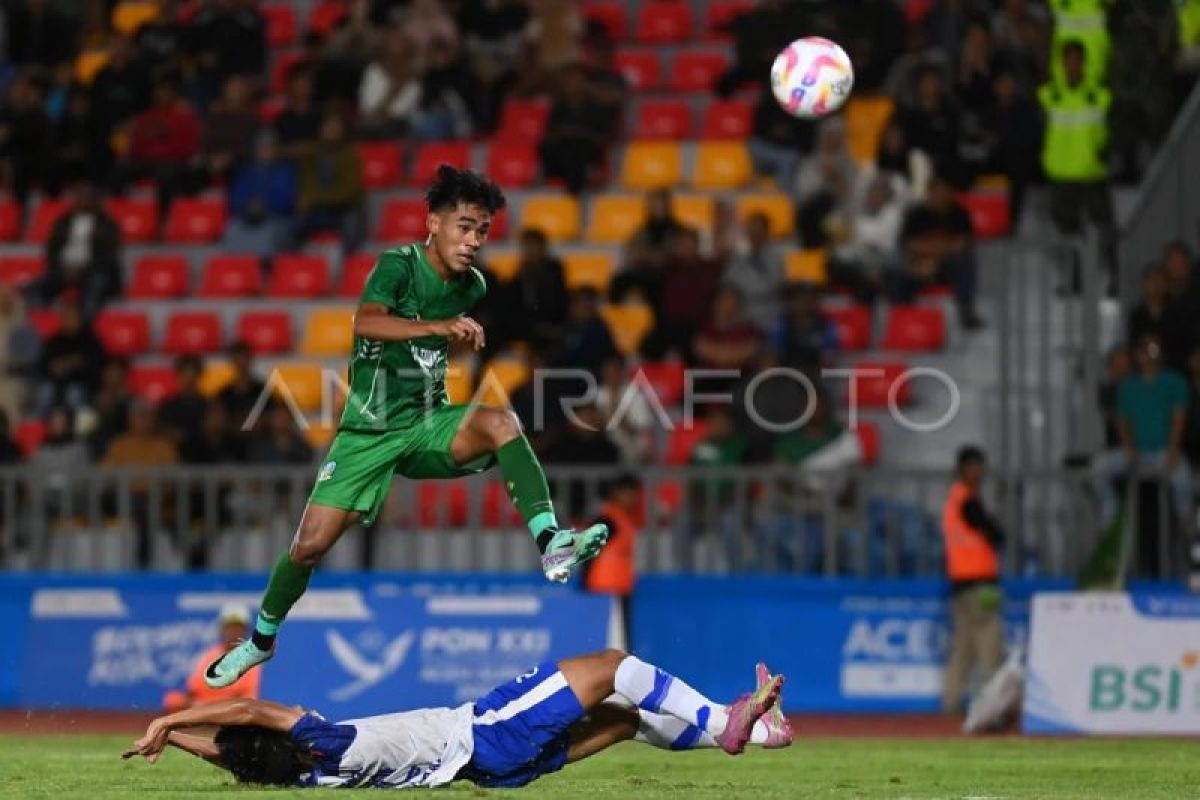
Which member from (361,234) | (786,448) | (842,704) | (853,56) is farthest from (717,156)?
(842,704)

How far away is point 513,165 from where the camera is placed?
24.4 meters

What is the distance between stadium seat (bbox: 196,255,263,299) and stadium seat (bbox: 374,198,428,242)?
122 cm

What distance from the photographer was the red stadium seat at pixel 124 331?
77.5ft

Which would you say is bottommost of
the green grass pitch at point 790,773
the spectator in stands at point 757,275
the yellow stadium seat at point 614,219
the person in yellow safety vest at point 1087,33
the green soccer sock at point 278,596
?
the green grass pitch at point 790,773

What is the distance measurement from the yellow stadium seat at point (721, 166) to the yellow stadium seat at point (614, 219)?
628 millimetres

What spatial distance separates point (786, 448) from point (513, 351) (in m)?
2.81

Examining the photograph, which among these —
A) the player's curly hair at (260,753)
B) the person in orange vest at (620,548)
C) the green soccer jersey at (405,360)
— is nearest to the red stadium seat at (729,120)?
the person in orange vest at (620,548)

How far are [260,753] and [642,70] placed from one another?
1535 cm

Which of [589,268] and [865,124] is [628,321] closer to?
[589,268]

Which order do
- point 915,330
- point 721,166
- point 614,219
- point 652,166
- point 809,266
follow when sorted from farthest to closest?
point 652,166 < point 721,166 < point 614,219 < point 809,266 < point 915,330

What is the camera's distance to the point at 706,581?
19.3m

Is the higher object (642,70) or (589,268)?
(642,70)

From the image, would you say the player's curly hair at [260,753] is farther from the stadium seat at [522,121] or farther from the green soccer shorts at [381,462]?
the stadium seat at [522,121]

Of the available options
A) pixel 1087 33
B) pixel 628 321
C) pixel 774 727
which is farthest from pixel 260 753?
pixel 1087 33
